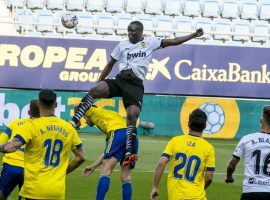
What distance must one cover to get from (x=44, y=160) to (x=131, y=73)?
4034mm

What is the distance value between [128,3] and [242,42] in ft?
14.8

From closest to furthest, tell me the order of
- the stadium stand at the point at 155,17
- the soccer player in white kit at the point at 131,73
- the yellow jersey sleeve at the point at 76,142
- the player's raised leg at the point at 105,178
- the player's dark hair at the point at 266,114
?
the yellow jersey sleeve at the point at 76,142, the player's dark hair at the point at 266,114, the player's raised leg at the point at 105,178, the soccer player in white kit at the point at 131,73, the stadium stand at the point at 155,17

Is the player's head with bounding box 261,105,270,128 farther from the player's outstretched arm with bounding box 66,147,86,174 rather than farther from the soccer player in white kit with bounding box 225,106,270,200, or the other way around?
the player's outstretched arm with bounding box 66,147,86,174

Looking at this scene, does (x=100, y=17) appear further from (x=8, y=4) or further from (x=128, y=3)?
(x=8, y=4)

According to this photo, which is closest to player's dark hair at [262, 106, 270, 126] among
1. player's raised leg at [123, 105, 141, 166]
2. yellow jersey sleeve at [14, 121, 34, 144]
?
yellow jersey sleeve at [14, 121, 34, 144]

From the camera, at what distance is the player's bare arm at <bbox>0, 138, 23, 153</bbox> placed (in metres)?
6.34

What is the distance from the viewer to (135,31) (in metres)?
10.5

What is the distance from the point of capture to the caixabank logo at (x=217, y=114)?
79.5 ft

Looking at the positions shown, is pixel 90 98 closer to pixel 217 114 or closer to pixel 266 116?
pixel 266 116

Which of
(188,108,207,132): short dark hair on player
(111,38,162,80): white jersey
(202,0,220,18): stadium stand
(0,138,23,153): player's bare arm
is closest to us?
(0,138,23,153): player's bare arm

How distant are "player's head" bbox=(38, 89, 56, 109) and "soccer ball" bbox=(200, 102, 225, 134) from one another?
58.8ft

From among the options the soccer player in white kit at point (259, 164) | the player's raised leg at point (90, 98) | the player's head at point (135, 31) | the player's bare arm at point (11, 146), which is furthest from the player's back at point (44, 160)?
the player's head at point (135, 31)

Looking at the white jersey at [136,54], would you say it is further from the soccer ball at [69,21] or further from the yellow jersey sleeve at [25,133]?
the soccer ball at [69,21]

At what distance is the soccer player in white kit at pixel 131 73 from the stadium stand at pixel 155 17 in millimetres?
14227
